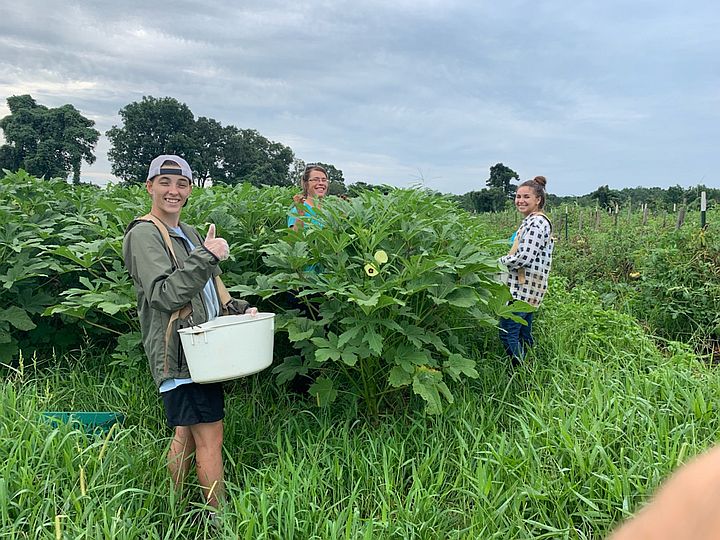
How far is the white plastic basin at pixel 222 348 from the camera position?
7.07 ft

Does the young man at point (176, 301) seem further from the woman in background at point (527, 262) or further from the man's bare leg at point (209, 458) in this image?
the woman in background at point (527, 262)

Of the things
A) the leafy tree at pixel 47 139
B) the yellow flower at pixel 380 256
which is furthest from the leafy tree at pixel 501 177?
the yellow flower at pixel 380 256

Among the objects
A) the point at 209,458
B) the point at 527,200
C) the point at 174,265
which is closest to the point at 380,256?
the point at 174,265

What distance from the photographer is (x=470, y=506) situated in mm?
2320

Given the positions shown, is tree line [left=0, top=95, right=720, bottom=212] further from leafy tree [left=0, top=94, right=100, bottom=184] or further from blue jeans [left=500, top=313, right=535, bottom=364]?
blue jeans [left=500, top=313, right=535, bottom=364]

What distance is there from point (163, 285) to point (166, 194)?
0.43 metres

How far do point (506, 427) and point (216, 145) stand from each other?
2051 inches

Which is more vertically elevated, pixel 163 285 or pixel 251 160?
pixel 251 160

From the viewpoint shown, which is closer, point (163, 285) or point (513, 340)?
point (163, 285)

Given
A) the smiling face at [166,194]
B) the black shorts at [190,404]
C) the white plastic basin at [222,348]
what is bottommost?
the black shorts at [190,404]

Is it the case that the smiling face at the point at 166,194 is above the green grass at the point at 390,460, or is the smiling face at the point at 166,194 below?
above

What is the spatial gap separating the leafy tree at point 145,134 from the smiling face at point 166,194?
49.9 meters

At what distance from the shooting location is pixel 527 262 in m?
3.80

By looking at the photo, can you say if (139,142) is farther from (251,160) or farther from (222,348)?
(222,348)
